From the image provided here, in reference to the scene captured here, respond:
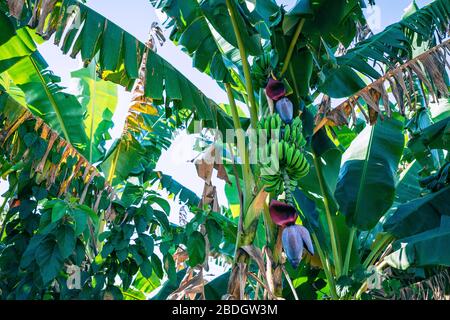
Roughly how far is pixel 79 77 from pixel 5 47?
1.43 m

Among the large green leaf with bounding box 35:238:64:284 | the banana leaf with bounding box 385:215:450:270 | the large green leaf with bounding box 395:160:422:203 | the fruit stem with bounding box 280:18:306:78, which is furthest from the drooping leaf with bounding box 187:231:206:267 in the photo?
the large green leaf with bounding box 395:160:422:203

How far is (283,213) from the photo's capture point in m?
2.18

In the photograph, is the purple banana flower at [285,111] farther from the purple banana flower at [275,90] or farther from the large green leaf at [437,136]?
the large green leaf at [437,136]

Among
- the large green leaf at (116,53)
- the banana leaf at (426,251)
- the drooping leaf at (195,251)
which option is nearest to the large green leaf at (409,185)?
the banana leaf at (426,251)

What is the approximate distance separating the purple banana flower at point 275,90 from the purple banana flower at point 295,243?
569mm

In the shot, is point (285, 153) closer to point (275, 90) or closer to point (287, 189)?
point (287, 189)

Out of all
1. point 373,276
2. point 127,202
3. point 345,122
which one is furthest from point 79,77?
point 373,276

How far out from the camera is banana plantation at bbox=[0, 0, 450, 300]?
2365mm

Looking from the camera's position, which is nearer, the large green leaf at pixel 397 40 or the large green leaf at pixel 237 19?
the large green leaf at pixel 237 19

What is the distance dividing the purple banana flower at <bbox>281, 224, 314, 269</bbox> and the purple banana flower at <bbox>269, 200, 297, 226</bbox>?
29 mm

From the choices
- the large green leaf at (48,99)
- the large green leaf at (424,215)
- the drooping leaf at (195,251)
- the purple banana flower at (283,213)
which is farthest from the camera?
the large green leaf at (424,215)

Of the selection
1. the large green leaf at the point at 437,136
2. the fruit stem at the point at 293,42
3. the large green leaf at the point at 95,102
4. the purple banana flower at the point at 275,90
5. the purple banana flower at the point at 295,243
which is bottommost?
the purple banana flower at the point at 295,243

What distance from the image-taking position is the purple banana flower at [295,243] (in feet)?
6.77

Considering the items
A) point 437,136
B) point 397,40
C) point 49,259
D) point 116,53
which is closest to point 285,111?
point 116,53
